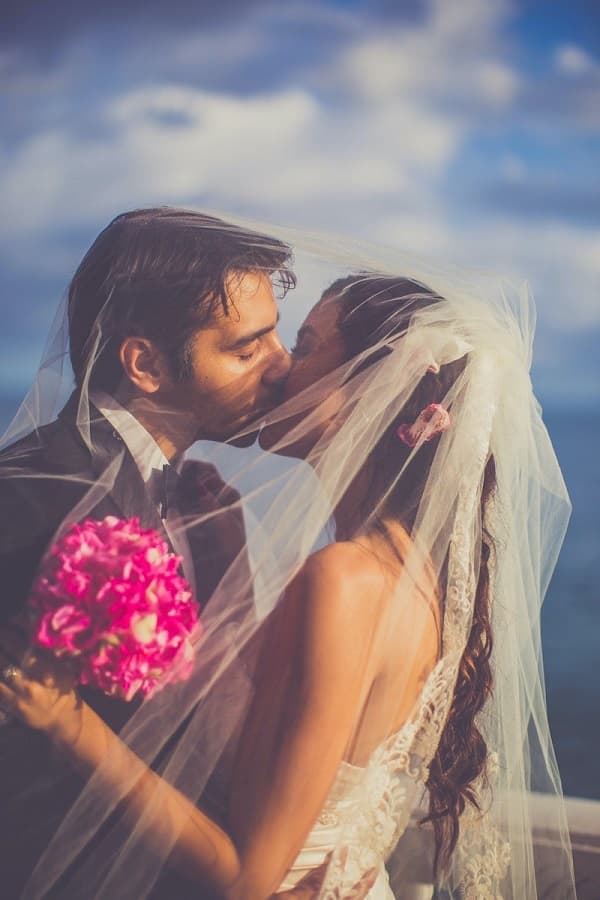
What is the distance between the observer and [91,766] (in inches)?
62.4

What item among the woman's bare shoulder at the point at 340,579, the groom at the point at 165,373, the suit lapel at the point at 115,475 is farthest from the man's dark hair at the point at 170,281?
the woman's bare shoulder at the point at 340,579

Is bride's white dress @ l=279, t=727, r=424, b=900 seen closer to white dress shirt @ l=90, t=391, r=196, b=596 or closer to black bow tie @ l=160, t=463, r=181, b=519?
white dress shirt @ l=90, t=391, r=196, b=596

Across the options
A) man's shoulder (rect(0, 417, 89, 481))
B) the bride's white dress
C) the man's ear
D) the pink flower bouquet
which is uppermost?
the man's ear

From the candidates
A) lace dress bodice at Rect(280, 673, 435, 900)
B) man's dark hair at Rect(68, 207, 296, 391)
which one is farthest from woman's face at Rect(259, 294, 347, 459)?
lace dress bodice at Rect(280, 673, 435, 900)

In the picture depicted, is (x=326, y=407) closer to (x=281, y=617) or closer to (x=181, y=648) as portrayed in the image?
(x=281, y=617)

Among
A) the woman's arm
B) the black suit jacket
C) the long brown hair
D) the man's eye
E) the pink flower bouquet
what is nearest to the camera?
the pink flower bouquet

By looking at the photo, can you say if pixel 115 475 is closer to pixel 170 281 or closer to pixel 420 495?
pixel 170 281

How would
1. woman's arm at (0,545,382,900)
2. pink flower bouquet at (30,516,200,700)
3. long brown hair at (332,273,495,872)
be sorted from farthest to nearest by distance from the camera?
long brown hair at (332,273,495,872), woman's arm at (0,545,382,900), pink flower bouquet at (30,516,200,700)

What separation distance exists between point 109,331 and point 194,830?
1.05 meters

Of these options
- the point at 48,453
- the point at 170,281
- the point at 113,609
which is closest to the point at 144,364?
the point at 170,281

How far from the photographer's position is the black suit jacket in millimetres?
1749

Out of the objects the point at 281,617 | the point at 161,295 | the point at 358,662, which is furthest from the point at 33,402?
the point at 358,662

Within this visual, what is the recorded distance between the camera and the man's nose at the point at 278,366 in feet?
6.63

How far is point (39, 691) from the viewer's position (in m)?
1.51
